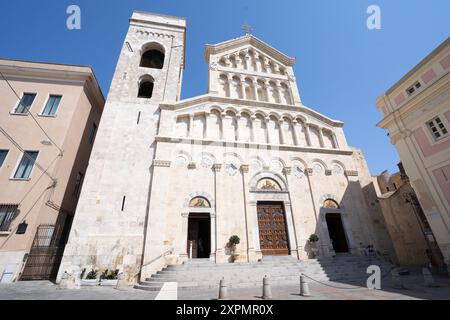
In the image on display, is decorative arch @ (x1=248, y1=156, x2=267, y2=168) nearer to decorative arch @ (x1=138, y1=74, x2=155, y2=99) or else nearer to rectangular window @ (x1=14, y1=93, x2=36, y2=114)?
decorative arch @ (x1=138, y1=74, x2=155, y2=99)

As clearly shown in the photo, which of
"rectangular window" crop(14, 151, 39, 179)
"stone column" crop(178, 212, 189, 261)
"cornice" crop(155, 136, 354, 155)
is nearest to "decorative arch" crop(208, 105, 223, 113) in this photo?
"cornice" crop(155, 136, 354, 155)

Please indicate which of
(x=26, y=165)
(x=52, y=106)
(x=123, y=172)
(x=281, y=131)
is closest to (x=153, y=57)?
(x=52, y=106)

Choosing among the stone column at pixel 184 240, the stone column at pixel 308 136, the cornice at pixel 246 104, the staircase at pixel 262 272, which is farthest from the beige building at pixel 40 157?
the stone column at pixel 308 136

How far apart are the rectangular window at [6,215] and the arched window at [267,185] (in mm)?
15106

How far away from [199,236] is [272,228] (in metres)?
5.58

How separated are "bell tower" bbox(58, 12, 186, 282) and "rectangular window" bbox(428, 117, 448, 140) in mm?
18761

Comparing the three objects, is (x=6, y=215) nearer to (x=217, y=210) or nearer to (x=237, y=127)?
(x=217, y=210)

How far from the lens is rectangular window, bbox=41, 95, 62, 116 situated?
48.6 feet

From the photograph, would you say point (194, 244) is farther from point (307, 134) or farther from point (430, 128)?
point (430, 128)

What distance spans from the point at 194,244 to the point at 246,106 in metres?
12.4

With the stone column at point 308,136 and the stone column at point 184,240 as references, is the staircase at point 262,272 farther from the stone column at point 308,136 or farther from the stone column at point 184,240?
the stone column at point 308,136

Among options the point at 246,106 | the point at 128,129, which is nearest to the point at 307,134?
the point at 246,106

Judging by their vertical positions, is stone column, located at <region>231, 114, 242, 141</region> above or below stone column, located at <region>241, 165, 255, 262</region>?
above

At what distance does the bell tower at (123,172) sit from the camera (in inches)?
456
